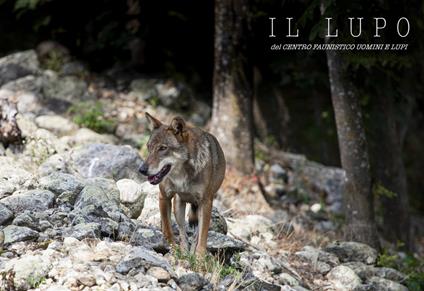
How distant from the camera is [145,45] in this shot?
15492 mm

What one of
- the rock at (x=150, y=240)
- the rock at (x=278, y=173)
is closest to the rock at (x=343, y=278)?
the rock at (x=150, y=240)

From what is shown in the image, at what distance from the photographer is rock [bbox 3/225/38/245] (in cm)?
719

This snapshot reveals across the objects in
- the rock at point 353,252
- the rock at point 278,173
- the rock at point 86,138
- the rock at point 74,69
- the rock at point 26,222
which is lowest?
the rock at point 353,252

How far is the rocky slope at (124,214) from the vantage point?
22.6 ft

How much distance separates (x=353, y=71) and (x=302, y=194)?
386cm

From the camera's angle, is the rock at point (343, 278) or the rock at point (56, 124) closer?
the rock at point (343, 278)

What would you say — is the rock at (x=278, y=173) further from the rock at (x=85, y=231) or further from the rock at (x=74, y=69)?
the rock at (x=85, y=231)

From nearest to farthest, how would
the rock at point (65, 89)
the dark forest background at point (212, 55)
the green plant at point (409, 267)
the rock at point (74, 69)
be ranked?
the green plant at point (409, 267), the dark forest background at point (212, 55), the rock at point (65, 89), the rock at point (74, 69)

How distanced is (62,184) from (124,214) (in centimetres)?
91

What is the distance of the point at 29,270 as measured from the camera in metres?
6.51

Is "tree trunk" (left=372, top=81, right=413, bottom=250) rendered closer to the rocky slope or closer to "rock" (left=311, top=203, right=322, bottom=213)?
the rocky slope

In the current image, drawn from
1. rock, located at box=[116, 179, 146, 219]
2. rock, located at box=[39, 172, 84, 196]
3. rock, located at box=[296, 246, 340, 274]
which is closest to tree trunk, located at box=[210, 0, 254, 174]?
rock, located at box=[296, 246, 340, 274]

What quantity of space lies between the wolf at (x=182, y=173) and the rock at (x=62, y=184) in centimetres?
119

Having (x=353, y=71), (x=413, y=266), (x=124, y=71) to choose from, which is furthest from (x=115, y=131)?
(x=413, y=266)
